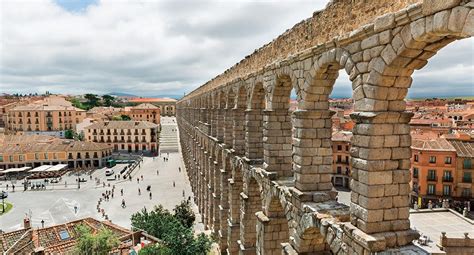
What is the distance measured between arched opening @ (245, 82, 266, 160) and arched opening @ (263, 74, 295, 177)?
238 centimetres

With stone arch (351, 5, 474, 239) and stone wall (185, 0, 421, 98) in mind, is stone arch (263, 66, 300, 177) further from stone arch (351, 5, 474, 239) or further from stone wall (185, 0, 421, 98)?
stone arch (351, 5, 474, 239)

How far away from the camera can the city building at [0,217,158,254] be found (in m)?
23.3

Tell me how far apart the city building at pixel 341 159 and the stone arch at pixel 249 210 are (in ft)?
108

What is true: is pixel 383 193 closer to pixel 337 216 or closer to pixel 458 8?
pixel 337 216

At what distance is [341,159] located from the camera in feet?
159

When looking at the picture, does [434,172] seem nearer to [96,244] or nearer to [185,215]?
[185,215]

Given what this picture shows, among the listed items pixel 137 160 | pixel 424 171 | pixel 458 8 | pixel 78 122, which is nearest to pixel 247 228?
pixel 458 8

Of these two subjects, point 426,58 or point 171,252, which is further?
point 171,252

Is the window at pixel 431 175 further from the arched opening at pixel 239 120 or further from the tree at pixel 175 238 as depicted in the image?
the arched opening at pixel 239 120

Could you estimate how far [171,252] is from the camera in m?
21.3

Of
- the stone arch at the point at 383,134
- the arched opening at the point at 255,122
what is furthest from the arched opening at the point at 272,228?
the stone arch at the point at 383,134

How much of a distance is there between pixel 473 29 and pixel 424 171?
126 feet

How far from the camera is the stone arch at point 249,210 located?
1667 cm

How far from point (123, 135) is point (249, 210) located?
71.4m
